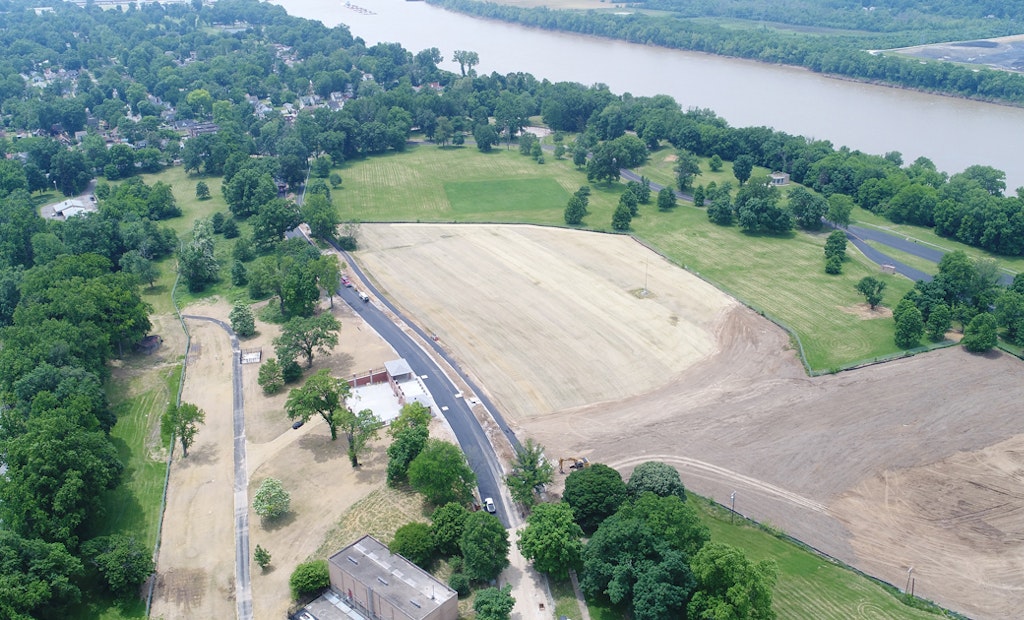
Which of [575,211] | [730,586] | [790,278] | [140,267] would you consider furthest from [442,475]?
→ [575,211]

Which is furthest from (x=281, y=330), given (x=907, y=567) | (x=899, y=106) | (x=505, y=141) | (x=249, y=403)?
(x=899, y=106)

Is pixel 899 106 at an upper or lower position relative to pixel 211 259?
upper

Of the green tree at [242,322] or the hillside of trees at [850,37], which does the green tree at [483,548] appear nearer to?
the green tree at [242,322]

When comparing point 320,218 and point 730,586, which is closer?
point 730,586

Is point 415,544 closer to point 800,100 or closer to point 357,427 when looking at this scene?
point 357,427

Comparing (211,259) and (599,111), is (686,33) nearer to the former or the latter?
(599,111)

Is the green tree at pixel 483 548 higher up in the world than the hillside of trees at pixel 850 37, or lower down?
lower down

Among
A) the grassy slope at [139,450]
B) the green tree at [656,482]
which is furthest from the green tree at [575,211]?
the green tree at [656,482]
